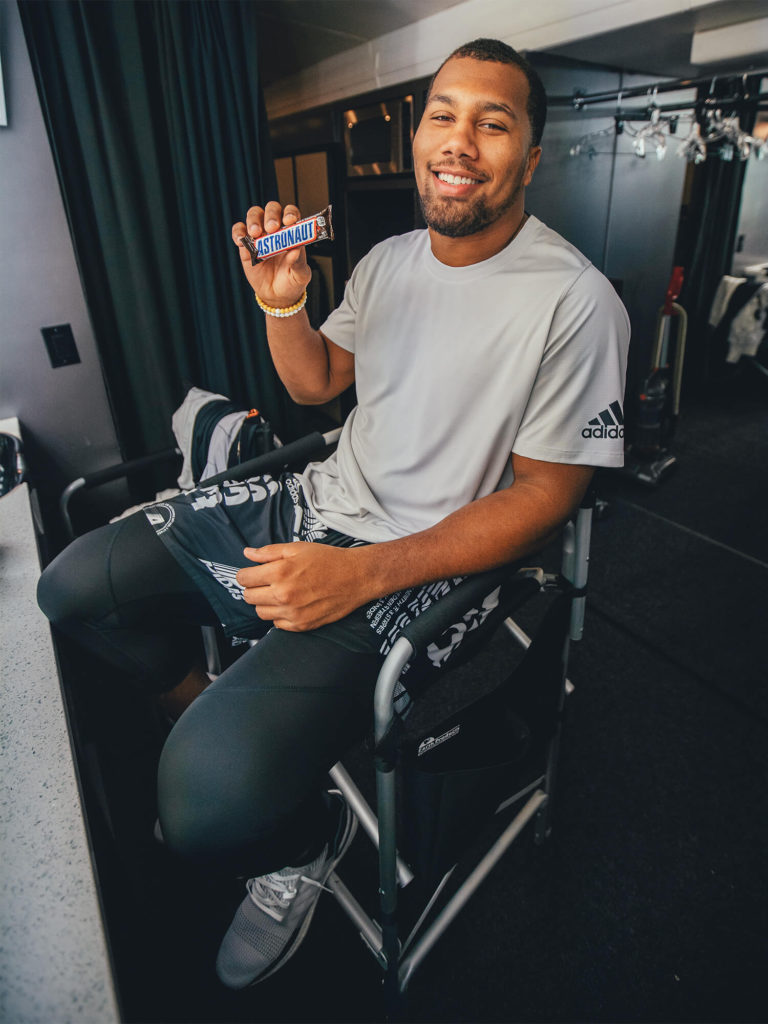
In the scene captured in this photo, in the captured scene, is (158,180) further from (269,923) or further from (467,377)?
(269,923)

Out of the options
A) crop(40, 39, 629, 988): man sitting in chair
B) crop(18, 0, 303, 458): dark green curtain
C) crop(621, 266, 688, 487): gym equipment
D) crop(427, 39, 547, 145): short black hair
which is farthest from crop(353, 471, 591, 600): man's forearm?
crop(621, 266, 688, 487): gym equipment

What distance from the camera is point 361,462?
3.90 feet

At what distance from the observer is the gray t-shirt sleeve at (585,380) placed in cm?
94

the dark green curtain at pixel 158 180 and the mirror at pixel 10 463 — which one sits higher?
the dark green curtain at pixel 158 180

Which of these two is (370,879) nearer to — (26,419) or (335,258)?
(26,419)

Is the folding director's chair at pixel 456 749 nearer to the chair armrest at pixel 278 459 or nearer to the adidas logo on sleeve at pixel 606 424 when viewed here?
the chair armrest at pixel 278 459

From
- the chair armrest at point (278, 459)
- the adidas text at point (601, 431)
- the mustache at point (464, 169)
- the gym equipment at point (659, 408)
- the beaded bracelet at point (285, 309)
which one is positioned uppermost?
the mustache at point (464, 169)

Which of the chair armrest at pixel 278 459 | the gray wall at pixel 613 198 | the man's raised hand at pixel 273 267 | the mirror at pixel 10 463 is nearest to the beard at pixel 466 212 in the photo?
the man's raised hand at pixel 273 267

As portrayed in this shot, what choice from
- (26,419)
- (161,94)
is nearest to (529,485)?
(26,419)

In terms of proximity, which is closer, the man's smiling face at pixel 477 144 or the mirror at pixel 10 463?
the man's smiling face at pixel 477 144

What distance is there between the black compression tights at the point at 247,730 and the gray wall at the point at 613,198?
6.43 ft

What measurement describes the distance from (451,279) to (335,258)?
1.85 meters

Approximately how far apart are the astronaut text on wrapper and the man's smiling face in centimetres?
24

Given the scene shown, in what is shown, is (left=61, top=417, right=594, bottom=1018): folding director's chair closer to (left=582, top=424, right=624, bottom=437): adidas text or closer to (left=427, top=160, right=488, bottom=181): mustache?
(left=582, top=424, right=624, bottom=437): adidas text
